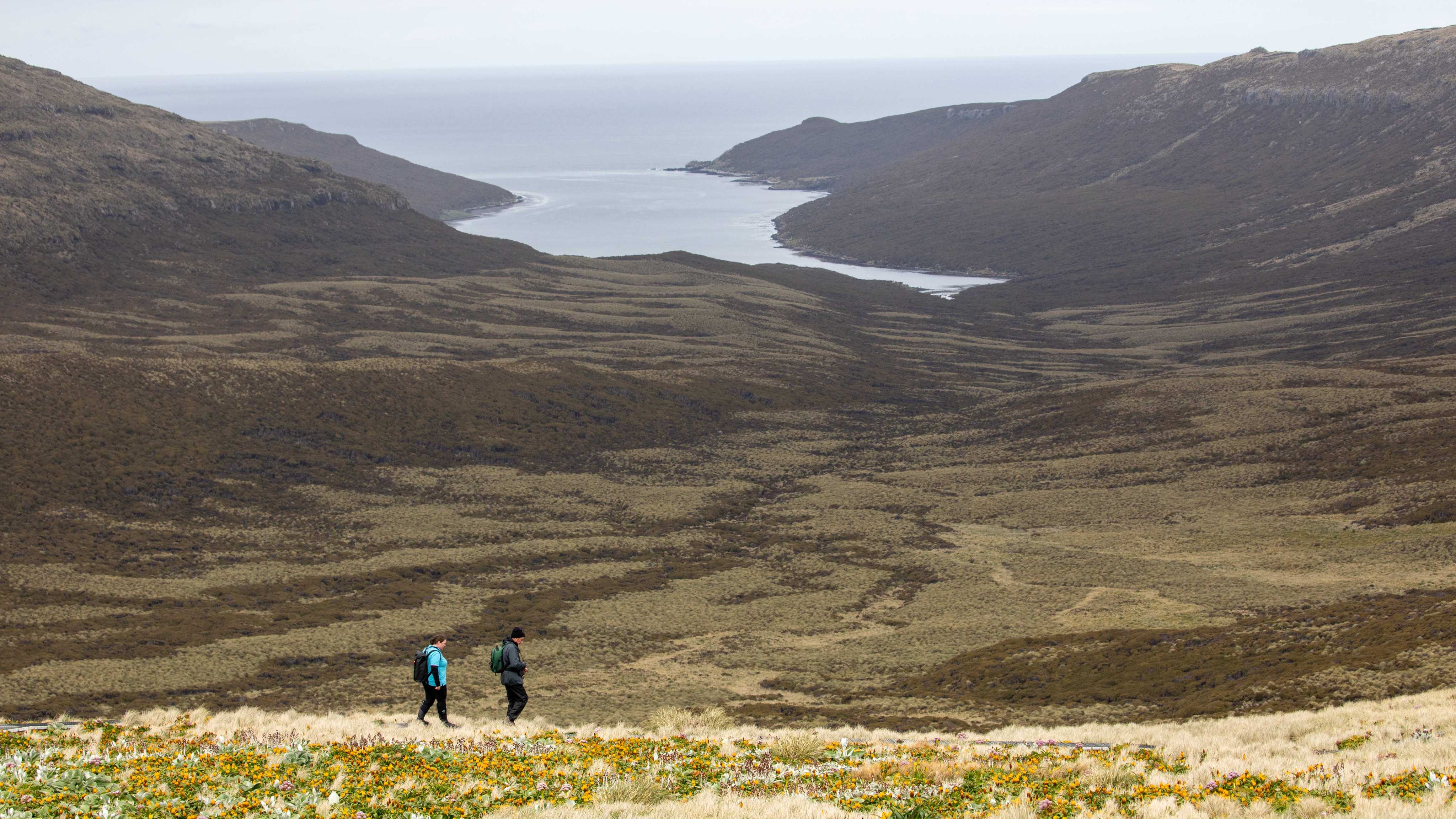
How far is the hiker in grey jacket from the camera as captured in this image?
20.8m

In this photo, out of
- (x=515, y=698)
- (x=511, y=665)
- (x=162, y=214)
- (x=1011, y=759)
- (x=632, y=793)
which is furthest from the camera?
(x=162, y=214)

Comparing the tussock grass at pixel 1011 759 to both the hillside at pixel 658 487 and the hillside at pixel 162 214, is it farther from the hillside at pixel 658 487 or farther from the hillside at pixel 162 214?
the hillside at pixel 162 214

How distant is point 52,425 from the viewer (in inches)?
2571

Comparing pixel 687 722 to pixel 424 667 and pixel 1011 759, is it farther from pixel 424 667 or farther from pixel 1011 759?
pixel 1011 759

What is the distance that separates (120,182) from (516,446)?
290 ft

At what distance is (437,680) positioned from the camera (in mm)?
21094

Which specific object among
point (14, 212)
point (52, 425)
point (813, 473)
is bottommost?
point (813, 473)

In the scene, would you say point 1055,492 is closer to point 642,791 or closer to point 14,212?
point 642,791

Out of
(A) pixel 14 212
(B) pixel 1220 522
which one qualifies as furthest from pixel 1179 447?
(A) pixel 14 212

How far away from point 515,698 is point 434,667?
67.3 inches

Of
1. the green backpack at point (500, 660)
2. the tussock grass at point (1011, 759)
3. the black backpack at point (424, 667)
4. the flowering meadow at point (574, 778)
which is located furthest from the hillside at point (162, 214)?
the flowering meadow at point (574, 778)

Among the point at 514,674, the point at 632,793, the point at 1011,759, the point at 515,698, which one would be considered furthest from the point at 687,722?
the point at 632,793

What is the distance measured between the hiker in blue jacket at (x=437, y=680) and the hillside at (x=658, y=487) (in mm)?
10430

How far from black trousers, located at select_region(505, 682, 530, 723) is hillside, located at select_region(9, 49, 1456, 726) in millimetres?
10087
